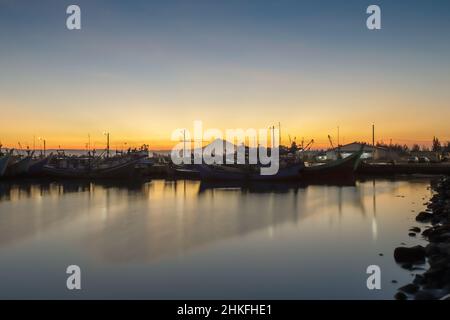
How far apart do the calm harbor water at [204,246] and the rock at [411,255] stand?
28 cm

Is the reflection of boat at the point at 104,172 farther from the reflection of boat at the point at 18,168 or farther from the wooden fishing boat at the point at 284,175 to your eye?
the wooden fishing boat at the point at 284,175

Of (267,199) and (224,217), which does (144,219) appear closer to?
(224,217)

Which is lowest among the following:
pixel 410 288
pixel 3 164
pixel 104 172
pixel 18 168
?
pixel 410 288

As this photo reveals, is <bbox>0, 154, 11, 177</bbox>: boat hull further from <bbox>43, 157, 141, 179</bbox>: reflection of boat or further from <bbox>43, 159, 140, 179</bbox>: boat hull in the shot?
<bbox>43, 159, 140, 179</bbox>: boat hull

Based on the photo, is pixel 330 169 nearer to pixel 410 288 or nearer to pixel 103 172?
pixel 103 172

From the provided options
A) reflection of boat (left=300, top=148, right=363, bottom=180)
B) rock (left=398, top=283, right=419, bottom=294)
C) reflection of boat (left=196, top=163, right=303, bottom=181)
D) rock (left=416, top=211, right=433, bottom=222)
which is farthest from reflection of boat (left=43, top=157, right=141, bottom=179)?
rock (left=398, top=283, right=419, bottom=294)

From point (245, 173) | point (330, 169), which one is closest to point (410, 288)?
point (245, 173)

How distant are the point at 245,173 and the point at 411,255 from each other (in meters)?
24.5

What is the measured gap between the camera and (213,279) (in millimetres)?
8242

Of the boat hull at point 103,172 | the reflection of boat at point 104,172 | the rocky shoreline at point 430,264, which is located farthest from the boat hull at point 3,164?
the rocky shoreline at point 430,264

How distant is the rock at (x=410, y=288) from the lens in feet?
21.6

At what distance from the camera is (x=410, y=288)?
21.8 feet

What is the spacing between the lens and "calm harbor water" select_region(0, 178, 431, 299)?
7.71m

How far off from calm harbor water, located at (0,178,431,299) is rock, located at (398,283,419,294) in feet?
0.80
